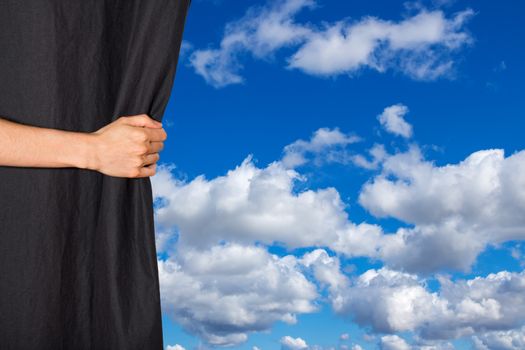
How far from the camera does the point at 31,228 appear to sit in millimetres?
1697

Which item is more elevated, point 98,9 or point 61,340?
point 98,9

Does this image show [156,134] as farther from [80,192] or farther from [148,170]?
[80,192]

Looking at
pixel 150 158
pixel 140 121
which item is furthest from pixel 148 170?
pixel 140 121

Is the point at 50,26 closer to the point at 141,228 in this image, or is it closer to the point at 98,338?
the point at 141,228

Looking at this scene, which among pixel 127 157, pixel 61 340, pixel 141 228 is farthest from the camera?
pixel 141 228

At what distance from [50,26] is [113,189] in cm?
51

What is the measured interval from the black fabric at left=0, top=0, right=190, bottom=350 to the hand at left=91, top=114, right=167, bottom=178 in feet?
0.58

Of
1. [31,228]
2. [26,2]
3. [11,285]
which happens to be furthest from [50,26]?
[11,285]

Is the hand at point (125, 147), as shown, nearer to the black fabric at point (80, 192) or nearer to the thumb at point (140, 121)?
the thumb at point (140, 121)

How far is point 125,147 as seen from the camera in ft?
5.25

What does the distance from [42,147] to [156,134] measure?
31 centimetres

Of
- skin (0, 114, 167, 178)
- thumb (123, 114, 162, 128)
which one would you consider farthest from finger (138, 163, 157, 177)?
thumb (123, 114, 162, 128)

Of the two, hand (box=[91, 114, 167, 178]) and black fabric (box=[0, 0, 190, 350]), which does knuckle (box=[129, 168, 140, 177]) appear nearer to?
hand (box=[91, 114, 167, 178])

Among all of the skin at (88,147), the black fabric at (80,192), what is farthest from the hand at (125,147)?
the black fabric at (80,192)
